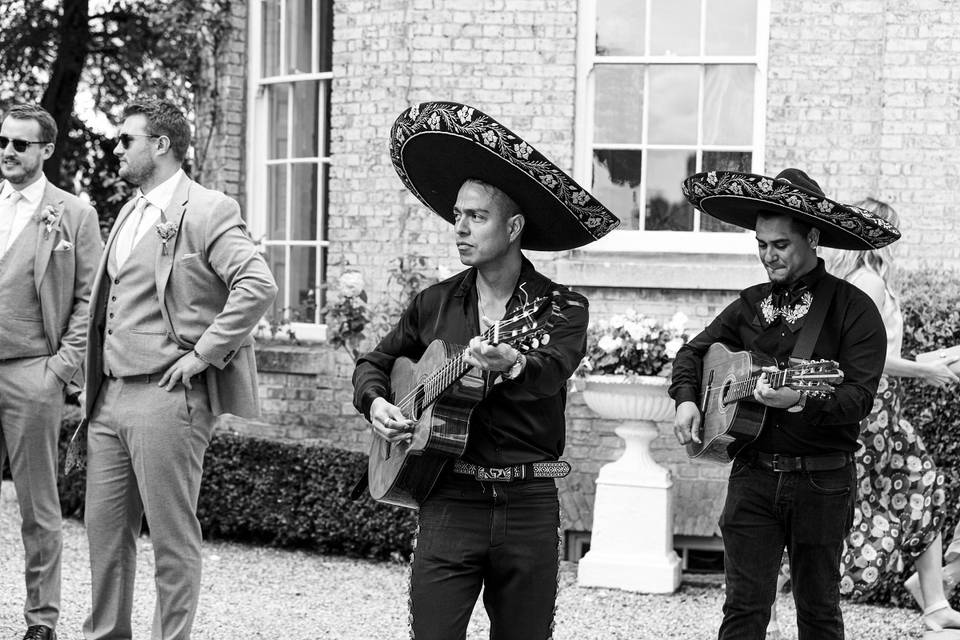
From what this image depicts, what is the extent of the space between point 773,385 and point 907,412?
9.79 feet

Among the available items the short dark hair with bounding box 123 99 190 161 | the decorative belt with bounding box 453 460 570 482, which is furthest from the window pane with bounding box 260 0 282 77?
the decorative belt with bounding box 453 460 570 482

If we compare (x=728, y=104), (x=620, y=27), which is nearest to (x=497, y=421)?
(x=728, y=104)

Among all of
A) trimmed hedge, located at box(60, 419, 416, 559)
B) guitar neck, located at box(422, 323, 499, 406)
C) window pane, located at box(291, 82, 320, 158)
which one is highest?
window pane, located at box(291, 82, 320, 158)

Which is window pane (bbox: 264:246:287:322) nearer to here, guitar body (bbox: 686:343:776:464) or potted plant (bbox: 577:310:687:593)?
potted plant (bbox: 577:310:687:593)

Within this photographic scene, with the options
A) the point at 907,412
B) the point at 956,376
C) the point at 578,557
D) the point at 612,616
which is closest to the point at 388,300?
the point at 578,557

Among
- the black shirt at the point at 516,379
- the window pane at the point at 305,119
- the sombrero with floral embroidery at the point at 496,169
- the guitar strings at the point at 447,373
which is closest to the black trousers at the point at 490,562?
the black shirt at the point at 516,379

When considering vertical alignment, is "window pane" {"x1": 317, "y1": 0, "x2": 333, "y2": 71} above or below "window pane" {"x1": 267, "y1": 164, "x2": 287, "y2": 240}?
above

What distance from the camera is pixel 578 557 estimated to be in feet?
26.7

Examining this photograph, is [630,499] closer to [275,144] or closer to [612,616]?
[612,616]

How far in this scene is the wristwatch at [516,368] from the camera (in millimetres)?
3309

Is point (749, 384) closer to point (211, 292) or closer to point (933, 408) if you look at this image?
point (211, 292)

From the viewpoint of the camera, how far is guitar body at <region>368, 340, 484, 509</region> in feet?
11.4

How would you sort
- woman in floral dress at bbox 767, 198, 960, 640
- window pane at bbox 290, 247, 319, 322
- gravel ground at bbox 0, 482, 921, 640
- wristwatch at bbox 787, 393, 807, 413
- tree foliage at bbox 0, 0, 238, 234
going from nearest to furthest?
wristwatch at bbox 787, 393, 807, 413 < woman in floral dress at bbox 767, 198, 960, 640 < gravel ground at bbox 0, 482, 921, 640 < window pane at bbox 290, 247, 319, 322 < tree foliage at bbox 0, 0, 238, 234

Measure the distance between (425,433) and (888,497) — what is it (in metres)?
2.89
